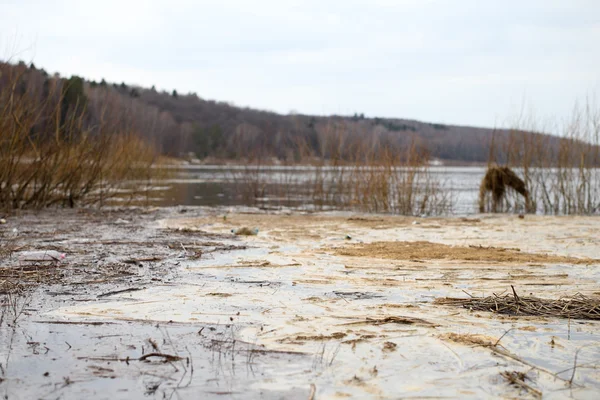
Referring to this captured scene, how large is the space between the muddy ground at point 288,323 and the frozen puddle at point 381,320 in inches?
0.5

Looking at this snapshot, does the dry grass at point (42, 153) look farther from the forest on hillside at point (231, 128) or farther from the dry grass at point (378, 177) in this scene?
the dry grass at point (378, 177)

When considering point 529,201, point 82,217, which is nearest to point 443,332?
point 82,217

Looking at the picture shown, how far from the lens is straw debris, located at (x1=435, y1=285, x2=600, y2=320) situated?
3.79 m

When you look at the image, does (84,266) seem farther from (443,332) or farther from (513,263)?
(513,263)

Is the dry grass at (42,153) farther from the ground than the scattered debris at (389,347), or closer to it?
farther from the ground

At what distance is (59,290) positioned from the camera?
4.48 m

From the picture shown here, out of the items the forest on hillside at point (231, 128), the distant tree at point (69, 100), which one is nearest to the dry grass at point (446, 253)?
the forest on hillside at point (231, 128)

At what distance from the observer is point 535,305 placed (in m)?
3.97

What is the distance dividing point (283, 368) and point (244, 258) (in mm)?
3533

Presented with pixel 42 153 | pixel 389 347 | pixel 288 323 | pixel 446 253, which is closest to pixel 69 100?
pixel 42 153

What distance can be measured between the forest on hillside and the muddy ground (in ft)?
20.9

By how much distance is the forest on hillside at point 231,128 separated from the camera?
45.0ft

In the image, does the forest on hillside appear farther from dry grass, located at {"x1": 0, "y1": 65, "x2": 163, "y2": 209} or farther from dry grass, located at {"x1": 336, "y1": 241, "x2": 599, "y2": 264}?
dry grass, located at {"x1": 336, "y1": 241, "x2": 599, "y2": 264}

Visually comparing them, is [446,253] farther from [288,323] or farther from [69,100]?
[69,100]
